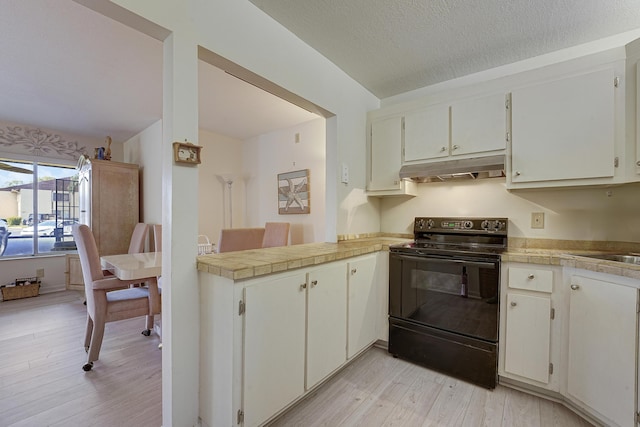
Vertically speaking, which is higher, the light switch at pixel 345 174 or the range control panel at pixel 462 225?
the light switch at pixel 345 174

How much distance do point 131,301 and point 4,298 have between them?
10.3 feet

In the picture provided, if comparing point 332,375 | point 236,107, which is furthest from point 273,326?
point 236,107

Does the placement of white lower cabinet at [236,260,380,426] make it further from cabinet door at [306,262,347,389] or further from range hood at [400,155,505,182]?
range hood at [400,155,505,182]

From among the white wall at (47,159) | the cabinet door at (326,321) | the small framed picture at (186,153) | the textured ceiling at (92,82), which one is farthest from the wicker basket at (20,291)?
the cabinet door at (326,321)

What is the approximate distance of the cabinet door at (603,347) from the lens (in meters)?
1.33

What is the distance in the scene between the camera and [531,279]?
1.72 meters

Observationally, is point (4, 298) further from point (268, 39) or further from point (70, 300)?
point (268, 39)

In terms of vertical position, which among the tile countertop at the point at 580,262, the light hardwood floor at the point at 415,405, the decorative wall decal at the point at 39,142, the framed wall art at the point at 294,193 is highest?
the decorative wall decal at the point at 39,142

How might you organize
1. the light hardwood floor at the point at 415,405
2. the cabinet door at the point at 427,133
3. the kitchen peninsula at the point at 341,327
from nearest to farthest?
the kitchen peninsula at the point at 341,327 → the light hardwood floor at the point at 415,405 → the cabinet door at the point at 427,133

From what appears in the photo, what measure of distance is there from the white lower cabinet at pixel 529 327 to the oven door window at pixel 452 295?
90 millimetres

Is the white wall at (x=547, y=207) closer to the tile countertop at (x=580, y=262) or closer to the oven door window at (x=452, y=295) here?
the tile countertop at (x=580, y=262)

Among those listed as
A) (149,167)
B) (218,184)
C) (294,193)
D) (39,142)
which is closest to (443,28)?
(294,193)

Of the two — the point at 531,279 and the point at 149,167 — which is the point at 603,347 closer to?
the point at 531,279

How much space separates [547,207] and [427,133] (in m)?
1.11
